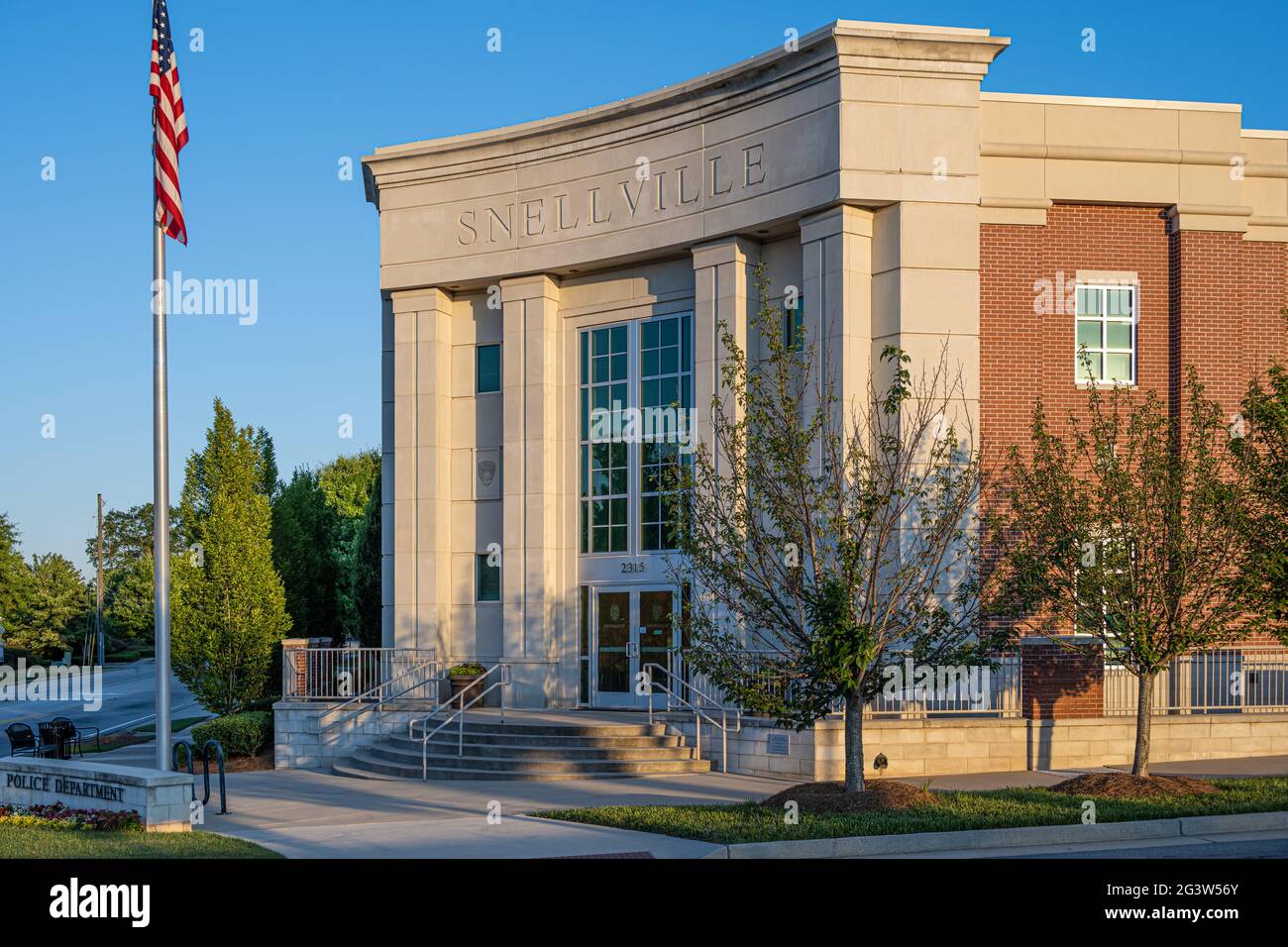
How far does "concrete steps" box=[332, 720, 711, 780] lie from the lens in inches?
790

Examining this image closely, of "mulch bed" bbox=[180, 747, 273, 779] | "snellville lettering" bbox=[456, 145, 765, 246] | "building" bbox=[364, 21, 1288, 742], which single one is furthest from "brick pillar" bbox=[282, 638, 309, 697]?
"snellville lettering" bbox=[456, 145, 765, 246]

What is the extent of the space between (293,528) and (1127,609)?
22.1 meters

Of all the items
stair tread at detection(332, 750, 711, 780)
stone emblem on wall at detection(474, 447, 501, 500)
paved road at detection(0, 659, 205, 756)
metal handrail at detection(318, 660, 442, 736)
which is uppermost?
stone emblem on wall at detection(474, 447, 501, 500)

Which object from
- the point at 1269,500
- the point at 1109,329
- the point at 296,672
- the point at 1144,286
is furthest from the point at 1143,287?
the point at 296,672

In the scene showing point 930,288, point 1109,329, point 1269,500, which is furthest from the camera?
point 1109,329

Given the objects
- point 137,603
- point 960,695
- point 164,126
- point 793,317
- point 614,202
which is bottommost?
point 137,603

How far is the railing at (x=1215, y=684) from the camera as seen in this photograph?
68.1 ft

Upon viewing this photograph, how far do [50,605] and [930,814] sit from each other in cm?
5961

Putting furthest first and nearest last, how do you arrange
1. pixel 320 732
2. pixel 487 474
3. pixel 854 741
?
pixel 487 474, pixel 320 732, pixel 854 741

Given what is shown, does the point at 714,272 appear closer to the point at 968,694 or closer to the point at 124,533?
the point at 968,694

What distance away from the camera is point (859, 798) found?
14859 millimetres

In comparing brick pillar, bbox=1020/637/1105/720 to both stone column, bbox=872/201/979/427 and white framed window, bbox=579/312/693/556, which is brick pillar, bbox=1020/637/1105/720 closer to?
stone column, bbox=872/201/979/427

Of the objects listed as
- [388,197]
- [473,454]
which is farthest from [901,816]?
[388,197]

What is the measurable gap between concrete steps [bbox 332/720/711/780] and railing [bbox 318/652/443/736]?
1581 mm
